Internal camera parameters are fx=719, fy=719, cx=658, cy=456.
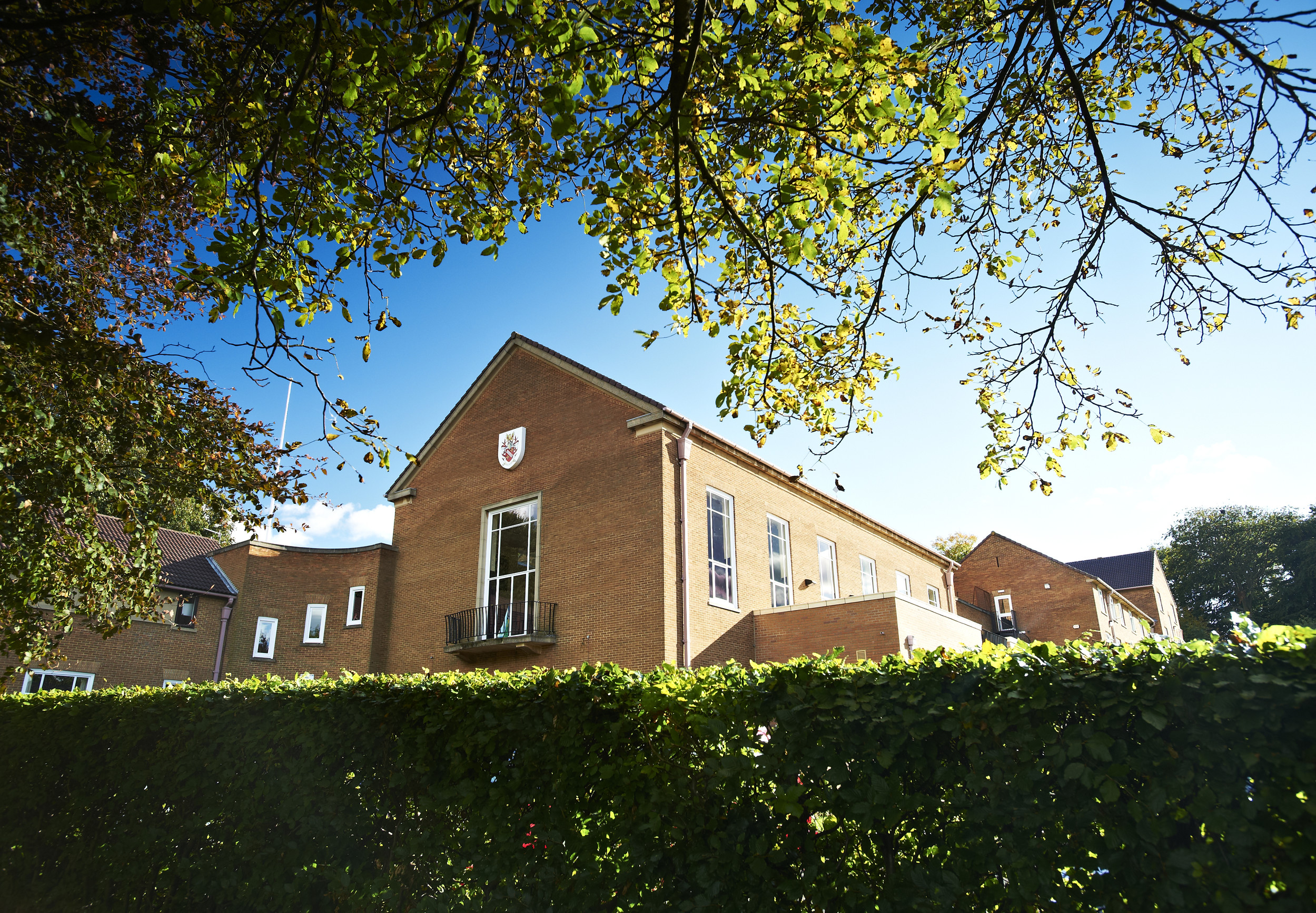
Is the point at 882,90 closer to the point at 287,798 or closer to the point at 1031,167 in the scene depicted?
the point at 1031,167

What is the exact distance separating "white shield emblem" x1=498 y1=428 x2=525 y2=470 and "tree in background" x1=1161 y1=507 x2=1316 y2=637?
57.3 metres

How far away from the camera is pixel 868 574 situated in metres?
24.7

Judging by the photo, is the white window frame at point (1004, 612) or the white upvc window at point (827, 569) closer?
the white upvc window at point (827, 569)

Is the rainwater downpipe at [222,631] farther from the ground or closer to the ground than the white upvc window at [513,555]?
closer to the ground

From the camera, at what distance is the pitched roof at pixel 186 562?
23.8m

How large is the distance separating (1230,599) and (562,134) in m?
74.7

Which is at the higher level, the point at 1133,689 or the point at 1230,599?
the point at 1230,599

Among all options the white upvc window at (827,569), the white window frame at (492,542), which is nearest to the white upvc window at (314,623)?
the white window frame at (492,542)

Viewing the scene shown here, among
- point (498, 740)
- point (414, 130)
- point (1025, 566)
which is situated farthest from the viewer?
point (1025, 566)

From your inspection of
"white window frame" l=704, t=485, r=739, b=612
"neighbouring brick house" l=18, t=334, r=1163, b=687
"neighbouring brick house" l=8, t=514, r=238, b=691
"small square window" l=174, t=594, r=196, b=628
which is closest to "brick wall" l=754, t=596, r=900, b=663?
"neighbouring brick house" l=18, t=334, r=1163, b=687

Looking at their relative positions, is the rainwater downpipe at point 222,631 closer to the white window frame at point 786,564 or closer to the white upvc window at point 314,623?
the white upvc window at point 314,623

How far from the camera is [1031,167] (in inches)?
250

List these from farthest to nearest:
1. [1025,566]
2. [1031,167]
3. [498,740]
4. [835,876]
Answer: [1025,566]
[1031,167]
[498,740]
[835,876]

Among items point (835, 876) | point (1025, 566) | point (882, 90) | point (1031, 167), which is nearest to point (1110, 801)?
point (835, 876)
